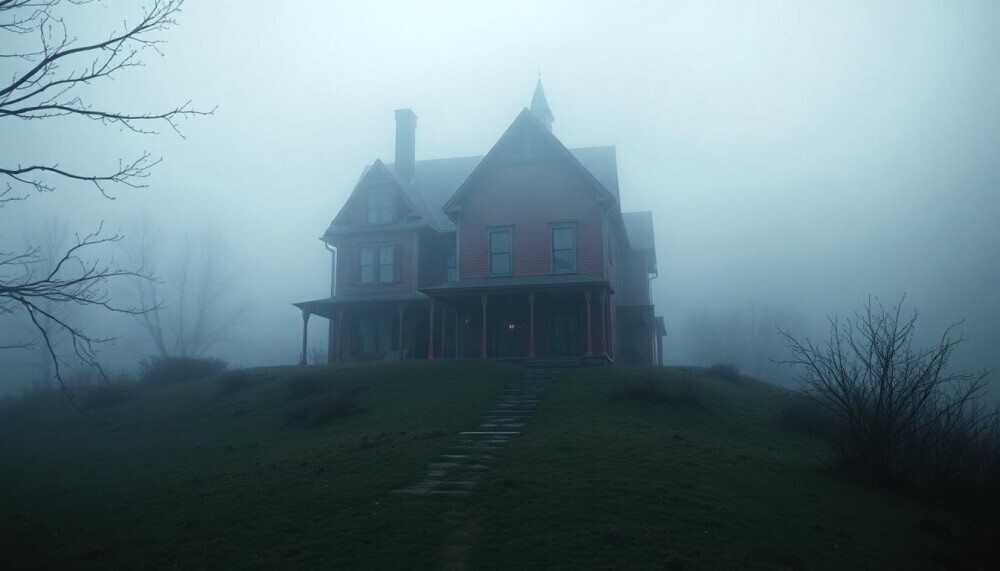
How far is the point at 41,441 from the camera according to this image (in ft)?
80.6

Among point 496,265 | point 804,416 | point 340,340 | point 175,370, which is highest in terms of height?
point 496,265

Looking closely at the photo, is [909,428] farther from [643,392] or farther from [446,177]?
[446,177]

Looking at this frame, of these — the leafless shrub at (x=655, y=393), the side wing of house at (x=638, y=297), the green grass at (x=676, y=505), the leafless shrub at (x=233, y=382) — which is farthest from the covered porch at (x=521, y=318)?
the green grass at (x=676, y=505)

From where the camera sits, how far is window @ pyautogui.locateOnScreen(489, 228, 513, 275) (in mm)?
32781

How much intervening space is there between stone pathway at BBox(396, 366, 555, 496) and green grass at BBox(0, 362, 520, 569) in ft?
1.34

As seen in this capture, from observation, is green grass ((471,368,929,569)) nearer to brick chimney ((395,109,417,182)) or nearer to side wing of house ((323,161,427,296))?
side wing of house ((323,161,427,296))

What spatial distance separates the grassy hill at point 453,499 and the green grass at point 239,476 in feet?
0.21

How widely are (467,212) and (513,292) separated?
5.13m

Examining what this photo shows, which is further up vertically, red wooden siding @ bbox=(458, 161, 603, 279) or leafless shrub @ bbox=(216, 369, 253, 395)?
red wooden siding @ bbox=(458, 161, 603, 279)

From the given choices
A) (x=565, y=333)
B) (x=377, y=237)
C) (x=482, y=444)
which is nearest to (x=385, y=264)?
(x=377, y=237)

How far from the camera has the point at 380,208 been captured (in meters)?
37.3

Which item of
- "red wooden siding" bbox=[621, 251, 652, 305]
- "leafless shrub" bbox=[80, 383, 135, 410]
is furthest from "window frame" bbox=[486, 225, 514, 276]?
"leafless shrub" bbox=[80, 383, 135, 410]

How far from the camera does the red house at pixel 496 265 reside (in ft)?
105

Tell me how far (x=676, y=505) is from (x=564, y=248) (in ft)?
69.6
